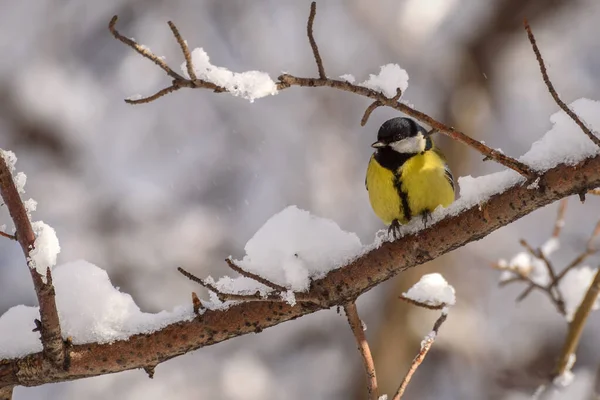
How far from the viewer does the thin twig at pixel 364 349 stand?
1.89m

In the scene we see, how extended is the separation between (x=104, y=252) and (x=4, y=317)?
4.53 m

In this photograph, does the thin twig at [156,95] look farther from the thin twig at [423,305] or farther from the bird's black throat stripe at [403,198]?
the bird's black throat stripe at [403,198]

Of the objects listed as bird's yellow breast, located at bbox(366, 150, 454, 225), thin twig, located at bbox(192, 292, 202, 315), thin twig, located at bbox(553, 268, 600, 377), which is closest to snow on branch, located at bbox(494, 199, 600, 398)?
thin twig, located at bbox(553, 268, 600, 377)

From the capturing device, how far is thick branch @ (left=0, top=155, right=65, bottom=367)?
61.6 inches

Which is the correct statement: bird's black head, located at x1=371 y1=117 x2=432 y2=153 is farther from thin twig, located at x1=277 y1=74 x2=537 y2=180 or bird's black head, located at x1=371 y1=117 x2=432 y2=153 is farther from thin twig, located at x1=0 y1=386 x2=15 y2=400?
thin twig, located at x1=0 y1=386 x2=15 y2=400

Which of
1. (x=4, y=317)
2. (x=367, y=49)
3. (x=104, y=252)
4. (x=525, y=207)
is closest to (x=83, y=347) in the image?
(x=4, y=317)

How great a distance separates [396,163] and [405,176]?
3.5 inches

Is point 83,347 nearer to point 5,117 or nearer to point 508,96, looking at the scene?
point 5,117

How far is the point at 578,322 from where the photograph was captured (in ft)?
7.56

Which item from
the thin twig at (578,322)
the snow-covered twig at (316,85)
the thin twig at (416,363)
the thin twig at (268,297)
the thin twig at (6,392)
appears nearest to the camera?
the snow-covered twig at (316,85)

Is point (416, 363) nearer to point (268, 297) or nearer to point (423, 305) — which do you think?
point (423, 305)

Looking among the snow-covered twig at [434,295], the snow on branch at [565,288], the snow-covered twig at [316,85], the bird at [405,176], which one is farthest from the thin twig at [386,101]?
the bird at [405,176]

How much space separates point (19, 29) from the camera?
6926 millimetres

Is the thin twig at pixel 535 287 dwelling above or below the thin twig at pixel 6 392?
above
